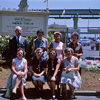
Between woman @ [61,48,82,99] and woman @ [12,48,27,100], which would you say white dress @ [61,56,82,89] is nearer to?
woman @ [61,48,82,99]

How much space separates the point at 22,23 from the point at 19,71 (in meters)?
3.02

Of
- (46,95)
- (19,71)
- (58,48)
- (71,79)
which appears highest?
(58,48)

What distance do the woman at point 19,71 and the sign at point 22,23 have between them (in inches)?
102

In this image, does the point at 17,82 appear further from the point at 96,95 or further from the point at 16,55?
the point at 96,95

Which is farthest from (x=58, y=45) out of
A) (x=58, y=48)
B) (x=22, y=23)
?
(x=22, y=23)

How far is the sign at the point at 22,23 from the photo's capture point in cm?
753

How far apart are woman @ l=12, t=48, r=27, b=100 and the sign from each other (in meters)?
2.60

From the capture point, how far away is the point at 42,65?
5285 millimetres

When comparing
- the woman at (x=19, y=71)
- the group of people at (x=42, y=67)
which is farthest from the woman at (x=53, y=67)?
the woman at (x=19, y=71)

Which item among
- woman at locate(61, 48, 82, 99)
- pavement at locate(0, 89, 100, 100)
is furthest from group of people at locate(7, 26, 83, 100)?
pavement at locate(0, 89, 100, 100)

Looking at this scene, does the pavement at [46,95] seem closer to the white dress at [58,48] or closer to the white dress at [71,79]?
the white dress at [71,79]

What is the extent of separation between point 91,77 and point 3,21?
4315mm

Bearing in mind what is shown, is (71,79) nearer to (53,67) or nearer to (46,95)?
(53,67)

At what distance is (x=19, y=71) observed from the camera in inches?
201
